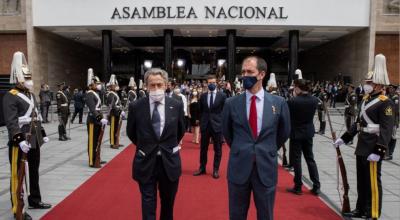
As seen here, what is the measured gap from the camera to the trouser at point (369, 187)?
15.6 feet

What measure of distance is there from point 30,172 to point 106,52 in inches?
976

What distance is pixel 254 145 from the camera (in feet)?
11.2

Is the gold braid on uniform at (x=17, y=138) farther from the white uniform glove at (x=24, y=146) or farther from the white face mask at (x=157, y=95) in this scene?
the white face mask at (x=157, y=95)

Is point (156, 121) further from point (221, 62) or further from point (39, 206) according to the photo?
point (221, 62)

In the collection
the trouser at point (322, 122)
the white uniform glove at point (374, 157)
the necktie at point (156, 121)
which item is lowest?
the trouser at point (322, 122)

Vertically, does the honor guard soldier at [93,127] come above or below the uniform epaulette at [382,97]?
below

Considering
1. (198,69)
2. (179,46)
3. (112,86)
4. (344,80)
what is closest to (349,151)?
(112,86)

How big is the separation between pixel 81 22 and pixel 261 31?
12.9 metres

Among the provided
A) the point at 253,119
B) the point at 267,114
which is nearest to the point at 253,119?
the point at 253,119

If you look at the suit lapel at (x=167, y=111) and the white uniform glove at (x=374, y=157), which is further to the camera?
the white uniform glove at (x=374, y=157)

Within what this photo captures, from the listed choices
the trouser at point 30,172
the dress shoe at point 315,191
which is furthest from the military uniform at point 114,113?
the dress shoe at point 315,191

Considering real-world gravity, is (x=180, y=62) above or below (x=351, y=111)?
above

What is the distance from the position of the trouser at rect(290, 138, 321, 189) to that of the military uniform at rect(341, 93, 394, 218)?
3.85 feet

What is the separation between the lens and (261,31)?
3005 centimetres
